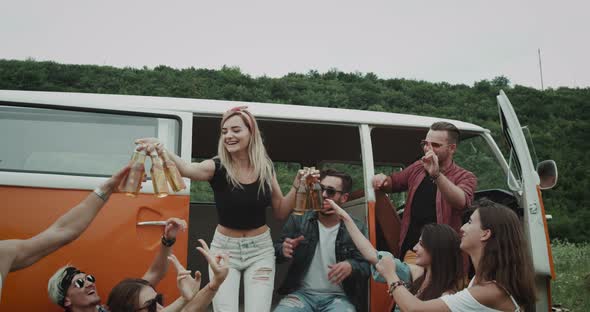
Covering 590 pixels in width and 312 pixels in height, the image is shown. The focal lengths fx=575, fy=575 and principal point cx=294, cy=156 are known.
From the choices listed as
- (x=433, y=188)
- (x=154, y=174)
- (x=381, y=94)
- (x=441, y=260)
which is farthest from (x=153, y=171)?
(x=381, y=94)

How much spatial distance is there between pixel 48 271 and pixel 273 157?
107 inches

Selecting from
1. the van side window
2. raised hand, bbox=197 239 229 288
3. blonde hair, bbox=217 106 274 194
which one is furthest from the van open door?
the van side window

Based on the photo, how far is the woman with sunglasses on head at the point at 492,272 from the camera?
2.87 metres

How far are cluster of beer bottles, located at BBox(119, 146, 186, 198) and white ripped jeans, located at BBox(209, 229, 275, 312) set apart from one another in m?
0.69

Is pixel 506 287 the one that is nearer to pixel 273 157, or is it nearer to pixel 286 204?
pixel 286 204

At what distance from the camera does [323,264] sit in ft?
13.4

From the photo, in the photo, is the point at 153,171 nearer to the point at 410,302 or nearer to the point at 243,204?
the point at 243,204

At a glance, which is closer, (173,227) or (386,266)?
(386,266)

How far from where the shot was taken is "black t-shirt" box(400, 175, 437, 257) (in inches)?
166

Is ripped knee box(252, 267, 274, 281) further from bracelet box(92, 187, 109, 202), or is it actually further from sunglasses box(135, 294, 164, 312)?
bracelet box(92, 187, 109, 202)

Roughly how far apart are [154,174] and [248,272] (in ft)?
3.25

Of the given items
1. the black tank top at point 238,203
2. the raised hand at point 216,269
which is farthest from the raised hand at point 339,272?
the raised hand at point 216,269

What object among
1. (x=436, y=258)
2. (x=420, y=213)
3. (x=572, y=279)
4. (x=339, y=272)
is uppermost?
(x=420, y=213)

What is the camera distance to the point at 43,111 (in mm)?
3602
